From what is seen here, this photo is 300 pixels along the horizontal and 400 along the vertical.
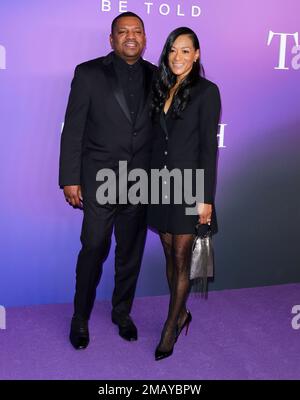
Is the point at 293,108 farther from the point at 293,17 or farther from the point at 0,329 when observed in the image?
Result: the point at 0,329

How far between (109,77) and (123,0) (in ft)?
2.58

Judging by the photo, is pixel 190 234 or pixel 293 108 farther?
pixel 293 108

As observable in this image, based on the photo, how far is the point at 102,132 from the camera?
293 cm

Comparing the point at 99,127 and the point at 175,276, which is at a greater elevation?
the point at 99,127

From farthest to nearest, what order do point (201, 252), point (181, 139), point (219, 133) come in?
point (219, 133) < point (201, 252) < point (181, 139)

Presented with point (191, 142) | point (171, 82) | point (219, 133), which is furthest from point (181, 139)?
point (219, 133)

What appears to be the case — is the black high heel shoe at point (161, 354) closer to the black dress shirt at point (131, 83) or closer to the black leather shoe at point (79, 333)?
the black leather shoe at point (79, 333)

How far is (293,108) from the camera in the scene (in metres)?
3.90

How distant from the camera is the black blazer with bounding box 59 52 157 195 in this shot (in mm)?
2887

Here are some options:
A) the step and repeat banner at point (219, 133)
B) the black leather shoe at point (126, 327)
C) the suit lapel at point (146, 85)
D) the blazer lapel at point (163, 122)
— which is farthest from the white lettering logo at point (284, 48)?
the black leather shoe at point (126, 327)

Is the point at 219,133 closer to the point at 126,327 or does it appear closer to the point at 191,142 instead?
the point at 191,142

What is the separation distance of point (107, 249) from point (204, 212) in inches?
30.0

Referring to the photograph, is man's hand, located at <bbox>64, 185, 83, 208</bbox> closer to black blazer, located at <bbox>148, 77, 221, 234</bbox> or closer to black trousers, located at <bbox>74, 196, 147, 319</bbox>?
black trousers, located at <bbox>74, 196, 147, 319</bbox>

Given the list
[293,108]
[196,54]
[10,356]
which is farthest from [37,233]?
[293,108]
